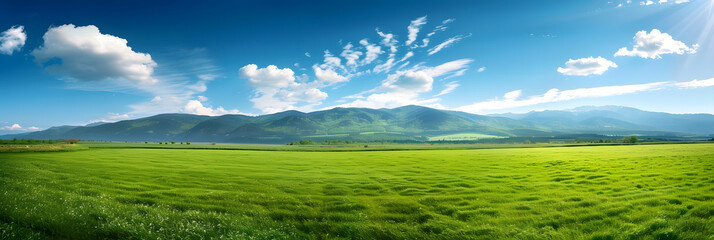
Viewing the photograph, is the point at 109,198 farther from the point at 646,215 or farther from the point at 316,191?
the point at 646,215

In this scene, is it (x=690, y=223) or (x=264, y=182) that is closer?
(x=690, y=223)

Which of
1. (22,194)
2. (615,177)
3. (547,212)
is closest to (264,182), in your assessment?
(22,194)

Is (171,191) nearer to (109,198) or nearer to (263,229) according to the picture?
(109,198)

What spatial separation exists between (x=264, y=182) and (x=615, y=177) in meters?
28.3

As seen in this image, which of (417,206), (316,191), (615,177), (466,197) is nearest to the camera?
(417,206)

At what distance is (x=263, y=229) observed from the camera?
1195 cm

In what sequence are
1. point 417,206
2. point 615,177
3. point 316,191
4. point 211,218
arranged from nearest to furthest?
point 211,218 → point 417,206 → point 316,191 → point 615,177

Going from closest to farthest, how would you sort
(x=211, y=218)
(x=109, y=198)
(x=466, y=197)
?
(x=211, y=218) < (x=109, y=198) < (x=466, y=197)

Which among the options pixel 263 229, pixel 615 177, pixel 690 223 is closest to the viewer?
pixel 690 223

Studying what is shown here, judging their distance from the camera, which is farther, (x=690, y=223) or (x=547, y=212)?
(x=547, y=212)

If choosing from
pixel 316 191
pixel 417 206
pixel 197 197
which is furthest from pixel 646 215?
pixel 197 197

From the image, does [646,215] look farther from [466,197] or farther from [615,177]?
[615,177]

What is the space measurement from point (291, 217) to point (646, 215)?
50.2 feet

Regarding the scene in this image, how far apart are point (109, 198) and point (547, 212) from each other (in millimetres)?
22883
